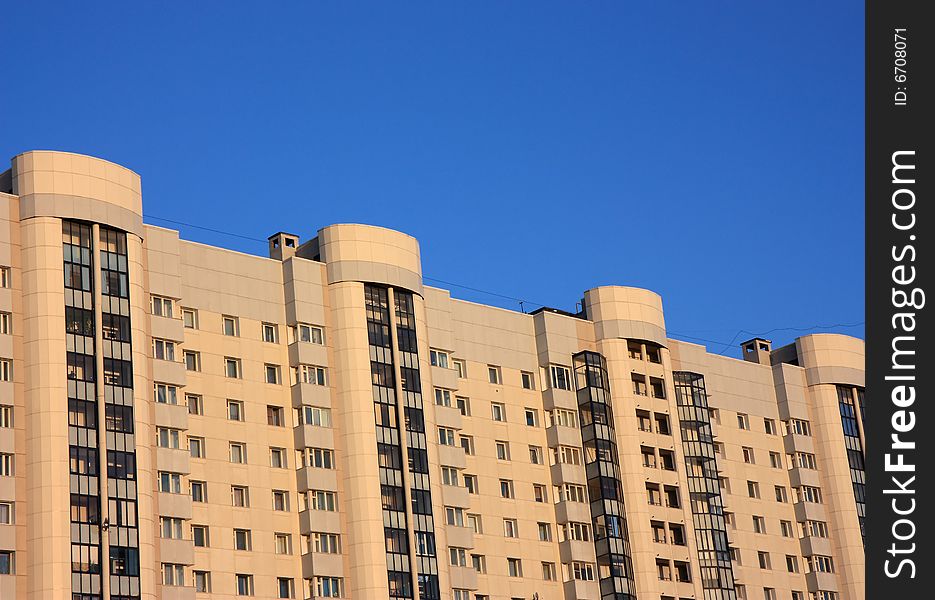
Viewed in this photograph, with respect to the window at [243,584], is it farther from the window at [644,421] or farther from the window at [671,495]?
the window at [644,421]

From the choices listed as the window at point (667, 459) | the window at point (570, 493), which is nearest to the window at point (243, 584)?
the window at point (570, 493)

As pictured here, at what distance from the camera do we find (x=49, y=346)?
82312 millimetres

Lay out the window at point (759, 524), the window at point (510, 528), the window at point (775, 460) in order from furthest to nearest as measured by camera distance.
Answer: the window at point (775, 460), the window at point (759, 524), the window at point (510, 528)

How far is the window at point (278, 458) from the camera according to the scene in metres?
93.4

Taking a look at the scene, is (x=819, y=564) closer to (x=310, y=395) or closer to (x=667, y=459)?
(x=667, y=459)

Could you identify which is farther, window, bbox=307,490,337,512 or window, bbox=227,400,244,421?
window, bbox=307,490,337,512

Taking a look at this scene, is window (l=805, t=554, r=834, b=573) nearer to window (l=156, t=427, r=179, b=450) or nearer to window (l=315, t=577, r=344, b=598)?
window (l=315, t=577, r=344, b=598)

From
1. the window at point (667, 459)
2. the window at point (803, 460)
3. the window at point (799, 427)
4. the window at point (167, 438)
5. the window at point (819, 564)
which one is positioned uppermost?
the window at point (799, 427)

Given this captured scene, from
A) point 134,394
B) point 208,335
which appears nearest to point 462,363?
point 208,335

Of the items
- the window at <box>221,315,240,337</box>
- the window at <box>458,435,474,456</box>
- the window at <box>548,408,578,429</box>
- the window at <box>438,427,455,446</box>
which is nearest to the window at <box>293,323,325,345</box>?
the window at <box>221,315,240,337</box>

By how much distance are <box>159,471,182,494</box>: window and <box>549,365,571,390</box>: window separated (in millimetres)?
35284

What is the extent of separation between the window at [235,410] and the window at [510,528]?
22906 mm

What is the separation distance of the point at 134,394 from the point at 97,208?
38.7 feet

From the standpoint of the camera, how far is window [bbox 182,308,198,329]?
92.6 m
